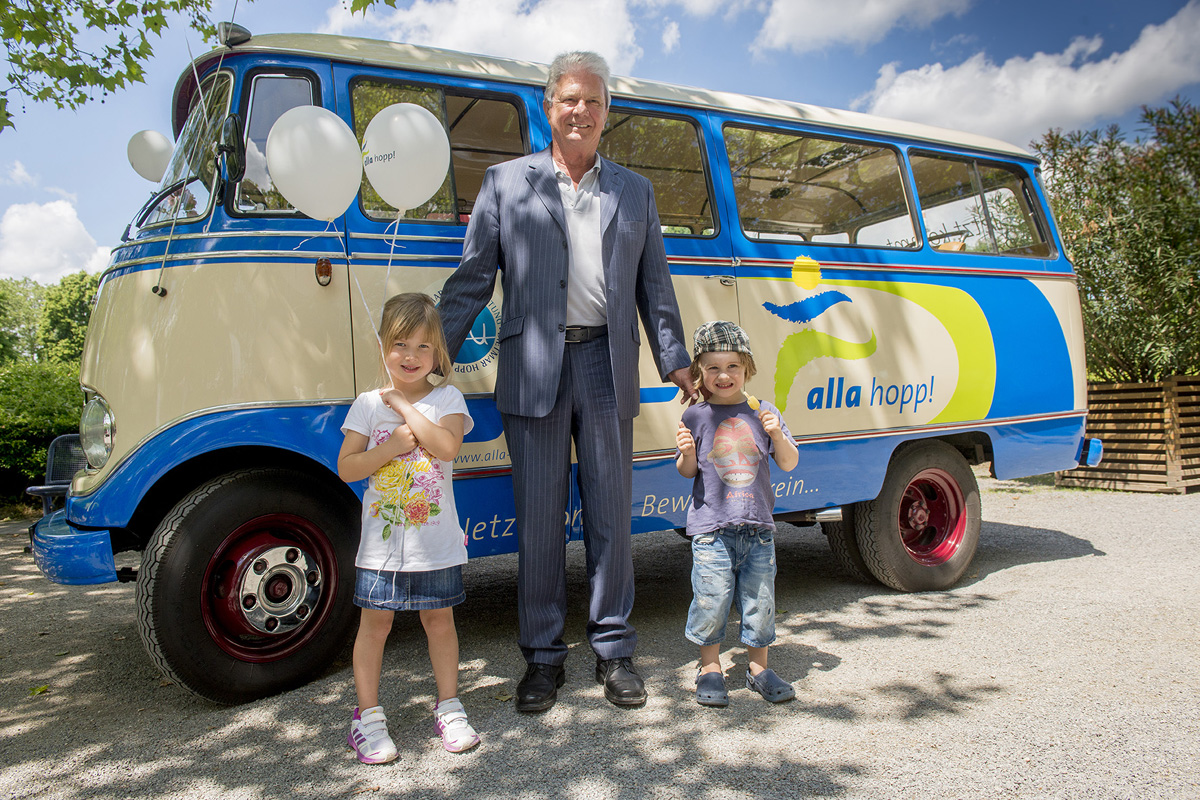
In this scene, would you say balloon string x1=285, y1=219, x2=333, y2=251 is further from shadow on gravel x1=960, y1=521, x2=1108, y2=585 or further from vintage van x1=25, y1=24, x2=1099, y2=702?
shadow on gravel x1=960, y1=521, x2=1108, y2=585

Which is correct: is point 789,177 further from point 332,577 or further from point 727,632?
point 332,577

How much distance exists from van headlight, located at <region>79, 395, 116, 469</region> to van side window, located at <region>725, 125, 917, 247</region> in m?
3.03

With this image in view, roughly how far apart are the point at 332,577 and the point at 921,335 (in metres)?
3.44

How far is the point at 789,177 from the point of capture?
14.1ft

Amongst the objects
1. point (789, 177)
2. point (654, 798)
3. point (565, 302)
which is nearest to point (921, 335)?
point (789, 177)

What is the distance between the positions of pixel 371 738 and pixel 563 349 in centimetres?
150

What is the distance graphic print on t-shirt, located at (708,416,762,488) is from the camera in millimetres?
2951

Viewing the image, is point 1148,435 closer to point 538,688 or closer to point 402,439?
point 538,688

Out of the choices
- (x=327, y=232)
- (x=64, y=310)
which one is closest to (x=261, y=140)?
(x=327, y=232)

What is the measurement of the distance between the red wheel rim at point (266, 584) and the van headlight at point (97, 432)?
23.3 inches

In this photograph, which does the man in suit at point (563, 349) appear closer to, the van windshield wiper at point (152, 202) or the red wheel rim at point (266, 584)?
the red wheel rim at point (266, 584)

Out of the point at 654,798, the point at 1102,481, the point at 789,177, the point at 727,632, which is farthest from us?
the point at 1102,481

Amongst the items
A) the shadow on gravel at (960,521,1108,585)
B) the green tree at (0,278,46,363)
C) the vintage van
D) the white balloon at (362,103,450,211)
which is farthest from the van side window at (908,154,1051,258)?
the green tree at (0,278,46,363)

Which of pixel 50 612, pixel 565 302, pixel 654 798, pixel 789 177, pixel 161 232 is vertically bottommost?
pixel 654 798
